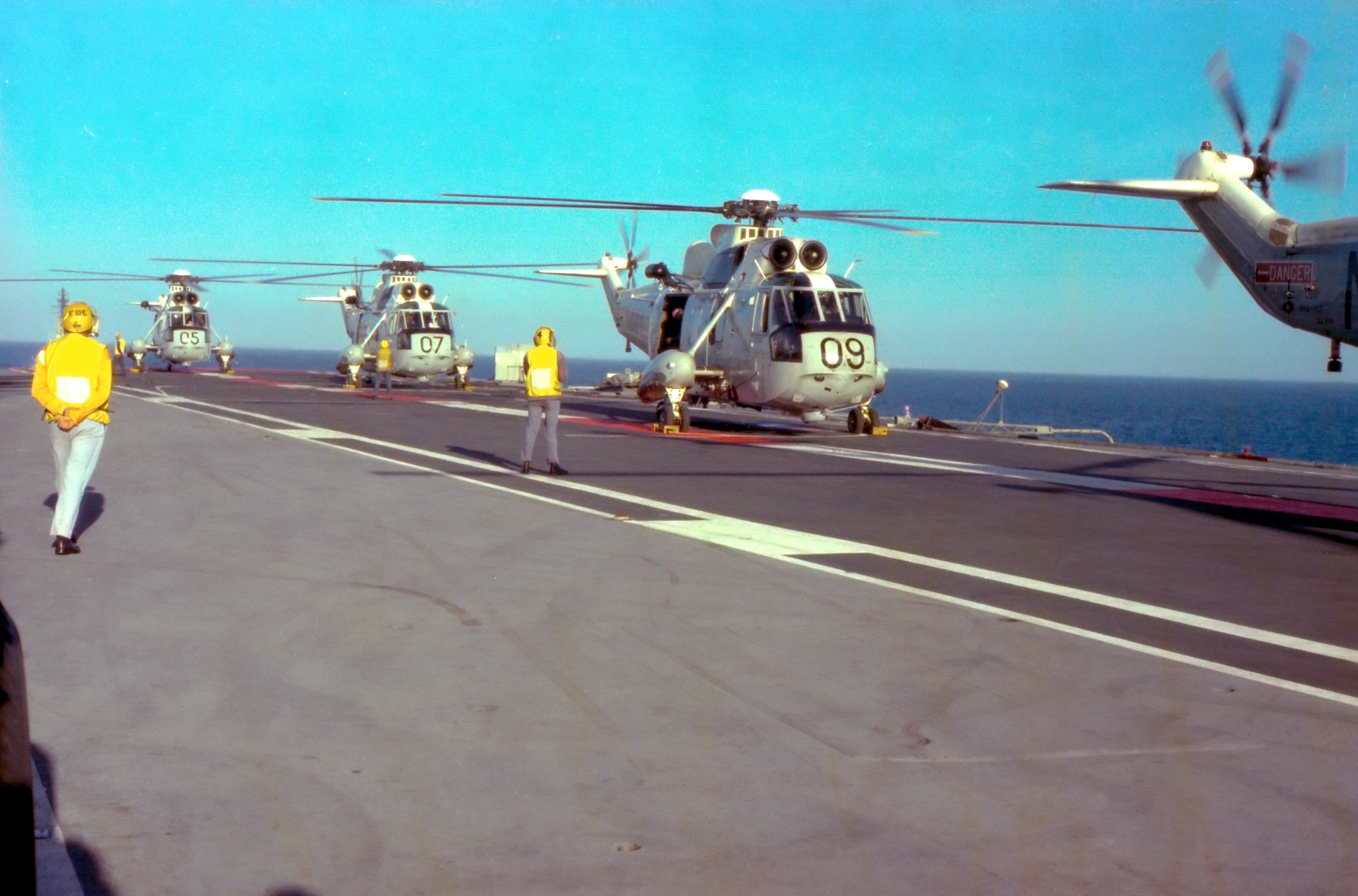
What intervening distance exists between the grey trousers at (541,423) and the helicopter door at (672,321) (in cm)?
1027

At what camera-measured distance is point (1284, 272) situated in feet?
49.9

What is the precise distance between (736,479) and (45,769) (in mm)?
11004

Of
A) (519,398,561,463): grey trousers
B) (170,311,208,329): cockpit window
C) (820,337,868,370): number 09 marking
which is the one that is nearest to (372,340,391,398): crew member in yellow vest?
(820,337,868,370): number 09 marking

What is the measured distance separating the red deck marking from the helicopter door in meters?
12.5

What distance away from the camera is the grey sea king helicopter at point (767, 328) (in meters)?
20.8

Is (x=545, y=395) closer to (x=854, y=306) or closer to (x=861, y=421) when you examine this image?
(x=854, y=306)

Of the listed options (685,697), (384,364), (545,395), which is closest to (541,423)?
(545,395)

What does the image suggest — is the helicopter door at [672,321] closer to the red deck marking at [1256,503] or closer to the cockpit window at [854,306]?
the cockpit window at [854,306]

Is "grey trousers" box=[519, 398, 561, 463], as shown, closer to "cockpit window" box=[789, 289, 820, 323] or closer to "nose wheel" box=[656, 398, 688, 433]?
"cockpit window" box=[789, 289, 820, 323]

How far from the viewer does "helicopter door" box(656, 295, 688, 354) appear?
25391 mm

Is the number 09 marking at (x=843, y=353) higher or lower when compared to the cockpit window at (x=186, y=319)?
lower

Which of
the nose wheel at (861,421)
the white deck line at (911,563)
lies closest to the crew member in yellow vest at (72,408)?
the white deck line at (911,563)

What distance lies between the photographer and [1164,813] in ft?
13.4

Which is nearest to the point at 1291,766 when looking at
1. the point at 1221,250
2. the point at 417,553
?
the point at 417,553
